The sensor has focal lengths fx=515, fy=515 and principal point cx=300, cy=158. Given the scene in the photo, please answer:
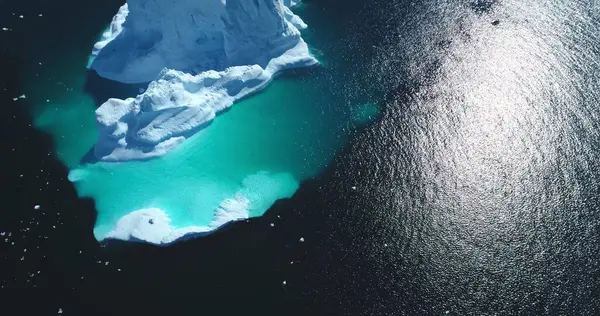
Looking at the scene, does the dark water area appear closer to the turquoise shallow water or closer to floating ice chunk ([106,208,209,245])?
floating ice chunk ([106,208,209,245])

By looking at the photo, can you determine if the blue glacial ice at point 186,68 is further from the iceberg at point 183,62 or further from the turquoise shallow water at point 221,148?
the turquoise shallow water at point 221,148

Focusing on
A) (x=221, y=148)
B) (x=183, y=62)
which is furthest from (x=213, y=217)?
(x=183, y=62)

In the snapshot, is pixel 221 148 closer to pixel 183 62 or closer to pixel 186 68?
pixel 186 68

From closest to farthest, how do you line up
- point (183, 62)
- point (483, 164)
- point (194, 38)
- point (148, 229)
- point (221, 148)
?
point (148, 229) < point (483, 164) < point (221, 148) < point (194, 38) < point (183, 62)

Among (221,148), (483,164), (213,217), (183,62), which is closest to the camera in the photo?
(213,217)

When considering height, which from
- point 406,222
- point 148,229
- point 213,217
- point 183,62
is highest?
point 183,62

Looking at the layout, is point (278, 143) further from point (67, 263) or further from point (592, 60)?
point (592, 60)

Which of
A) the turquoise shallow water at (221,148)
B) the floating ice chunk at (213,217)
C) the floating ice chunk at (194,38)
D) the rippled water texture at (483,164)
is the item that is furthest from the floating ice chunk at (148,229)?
the floating ice chunk at (194,38)

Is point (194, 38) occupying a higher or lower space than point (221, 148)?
higher
